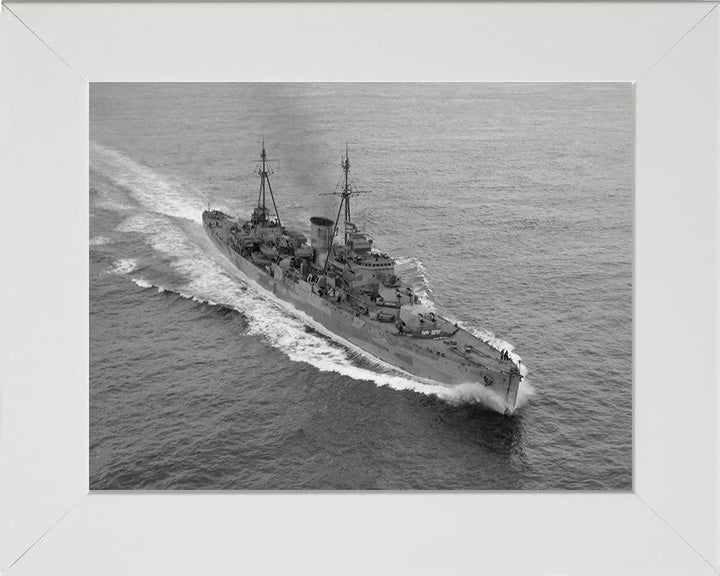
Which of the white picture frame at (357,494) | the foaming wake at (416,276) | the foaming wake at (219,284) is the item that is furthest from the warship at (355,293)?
the white picture frame at (357,494)

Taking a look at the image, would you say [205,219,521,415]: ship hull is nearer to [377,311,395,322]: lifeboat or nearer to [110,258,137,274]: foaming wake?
[377,311,395,322]: lifeboat

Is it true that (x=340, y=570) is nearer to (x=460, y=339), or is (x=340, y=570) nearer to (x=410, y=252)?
(x=460, y=339)

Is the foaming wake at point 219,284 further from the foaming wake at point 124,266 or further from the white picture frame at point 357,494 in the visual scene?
the white picture frame at point 357,494

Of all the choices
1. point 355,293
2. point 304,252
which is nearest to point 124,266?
point 304,252

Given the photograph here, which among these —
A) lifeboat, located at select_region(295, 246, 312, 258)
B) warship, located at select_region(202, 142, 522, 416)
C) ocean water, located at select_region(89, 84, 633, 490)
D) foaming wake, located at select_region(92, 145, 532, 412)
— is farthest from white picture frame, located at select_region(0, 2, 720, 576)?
lifeboat, located at select_region(295, 246, 312, 258)
